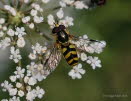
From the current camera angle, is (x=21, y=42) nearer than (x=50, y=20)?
Yes

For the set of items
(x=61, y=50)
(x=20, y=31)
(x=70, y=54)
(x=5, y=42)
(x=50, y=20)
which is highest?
(x=50, y=20)

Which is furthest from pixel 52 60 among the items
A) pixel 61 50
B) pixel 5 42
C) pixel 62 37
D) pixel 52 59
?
pixel 5 42

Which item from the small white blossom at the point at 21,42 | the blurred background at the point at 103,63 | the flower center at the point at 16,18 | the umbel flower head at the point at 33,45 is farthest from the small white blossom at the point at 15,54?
the blurred background at the point at 103,63

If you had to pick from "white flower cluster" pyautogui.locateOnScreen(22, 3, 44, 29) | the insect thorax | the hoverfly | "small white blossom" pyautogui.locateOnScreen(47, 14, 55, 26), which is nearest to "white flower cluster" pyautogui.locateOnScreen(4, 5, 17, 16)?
"white flower cluster" pyautogui.locateOnScreen(22, 3, 44, 29)

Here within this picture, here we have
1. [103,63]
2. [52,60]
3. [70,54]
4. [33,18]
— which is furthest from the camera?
[103,63]

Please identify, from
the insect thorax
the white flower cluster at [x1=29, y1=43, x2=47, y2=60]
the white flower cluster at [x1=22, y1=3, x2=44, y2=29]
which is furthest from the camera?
the white flower cluster at [x1=22, y1=3, x2=44, y2=29]

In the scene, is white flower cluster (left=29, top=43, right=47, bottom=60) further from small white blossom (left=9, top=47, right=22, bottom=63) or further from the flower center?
the flower center

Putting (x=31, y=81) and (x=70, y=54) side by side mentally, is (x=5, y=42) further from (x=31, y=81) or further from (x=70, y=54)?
(x=70, y=54)

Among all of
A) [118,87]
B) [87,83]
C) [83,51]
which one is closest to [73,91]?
[87,83]
